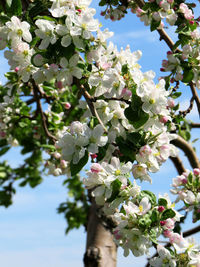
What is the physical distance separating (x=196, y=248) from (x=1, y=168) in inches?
140

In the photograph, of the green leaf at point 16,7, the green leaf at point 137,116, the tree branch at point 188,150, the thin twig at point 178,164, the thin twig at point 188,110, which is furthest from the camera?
the thin twig at point 178,164

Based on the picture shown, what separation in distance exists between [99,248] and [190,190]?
Answer: 1272 millimetres

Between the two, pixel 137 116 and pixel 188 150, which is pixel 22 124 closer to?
pixel 188 150

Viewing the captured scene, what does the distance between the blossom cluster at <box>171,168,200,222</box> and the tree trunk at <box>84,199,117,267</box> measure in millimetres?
1118

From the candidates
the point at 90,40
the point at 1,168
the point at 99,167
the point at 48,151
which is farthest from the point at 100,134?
the point at 1,168

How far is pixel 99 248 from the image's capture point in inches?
137

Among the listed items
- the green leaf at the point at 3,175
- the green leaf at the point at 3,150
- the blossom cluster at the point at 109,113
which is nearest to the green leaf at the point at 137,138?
the blossom cluster at the point at 109,113

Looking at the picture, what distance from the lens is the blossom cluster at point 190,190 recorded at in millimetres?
2379

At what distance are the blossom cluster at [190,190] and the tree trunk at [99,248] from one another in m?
1.12

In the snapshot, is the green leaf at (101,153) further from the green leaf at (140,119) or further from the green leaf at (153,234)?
the green leaf at (153,234)

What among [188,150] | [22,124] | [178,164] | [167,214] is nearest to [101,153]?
[167,214]

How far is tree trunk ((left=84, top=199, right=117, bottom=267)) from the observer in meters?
3.42

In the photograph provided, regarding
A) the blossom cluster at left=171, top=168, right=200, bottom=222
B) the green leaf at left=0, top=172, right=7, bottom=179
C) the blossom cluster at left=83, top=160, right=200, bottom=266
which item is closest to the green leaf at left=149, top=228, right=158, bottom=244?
the blossom cluster at left=83, top=160, right=200, bottom=266

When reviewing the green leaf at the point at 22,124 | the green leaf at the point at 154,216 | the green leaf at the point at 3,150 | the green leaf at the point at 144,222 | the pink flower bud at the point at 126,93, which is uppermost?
the green leaf at the point at 3,150
